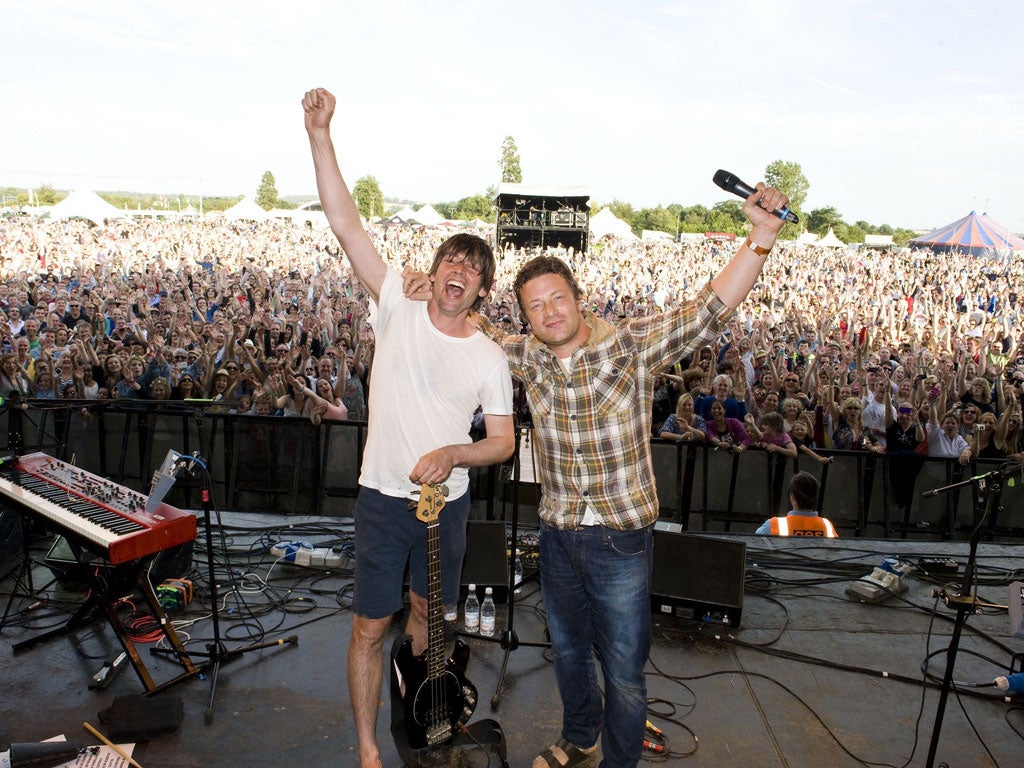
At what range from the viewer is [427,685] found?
8.81 feet

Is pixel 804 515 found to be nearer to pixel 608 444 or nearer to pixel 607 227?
pixel 608 444

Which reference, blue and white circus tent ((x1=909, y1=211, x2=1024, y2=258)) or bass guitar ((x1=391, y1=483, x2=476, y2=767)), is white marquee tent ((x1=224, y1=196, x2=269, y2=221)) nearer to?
blue and white circus tent ((x1=909, y1=211, x2=1024, y2=258))

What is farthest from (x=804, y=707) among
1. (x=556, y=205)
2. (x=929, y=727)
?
(x=556, y=205)

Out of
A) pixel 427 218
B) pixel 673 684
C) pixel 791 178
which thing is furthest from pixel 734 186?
pixel 791 178

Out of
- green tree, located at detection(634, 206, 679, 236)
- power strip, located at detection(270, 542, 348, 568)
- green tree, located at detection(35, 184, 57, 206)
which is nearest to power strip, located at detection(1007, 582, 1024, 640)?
power strip, located at detection(270, 542, 348, 568)

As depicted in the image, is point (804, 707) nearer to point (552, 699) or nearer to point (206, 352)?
point (552, 699)

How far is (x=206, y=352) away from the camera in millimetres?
9172

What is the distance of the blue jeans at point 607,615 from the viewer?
7.78ft

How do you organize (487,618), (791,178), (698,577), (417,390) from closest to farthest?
(417,390) → (487,618) → (698,577) → (791,178)

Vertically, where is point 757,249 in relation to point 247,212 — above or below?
below

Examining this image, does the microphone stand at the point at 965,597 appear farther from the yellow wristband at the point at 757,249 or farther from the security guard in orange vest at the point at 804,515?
the security guard in orange vest at the point at 804,515

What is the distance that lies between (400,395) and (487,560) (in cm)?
202

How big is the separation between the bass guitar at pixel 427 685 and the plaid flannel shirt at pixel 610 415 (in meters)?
0.51

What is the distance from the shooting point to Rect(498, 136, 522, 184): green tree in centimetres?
5294
